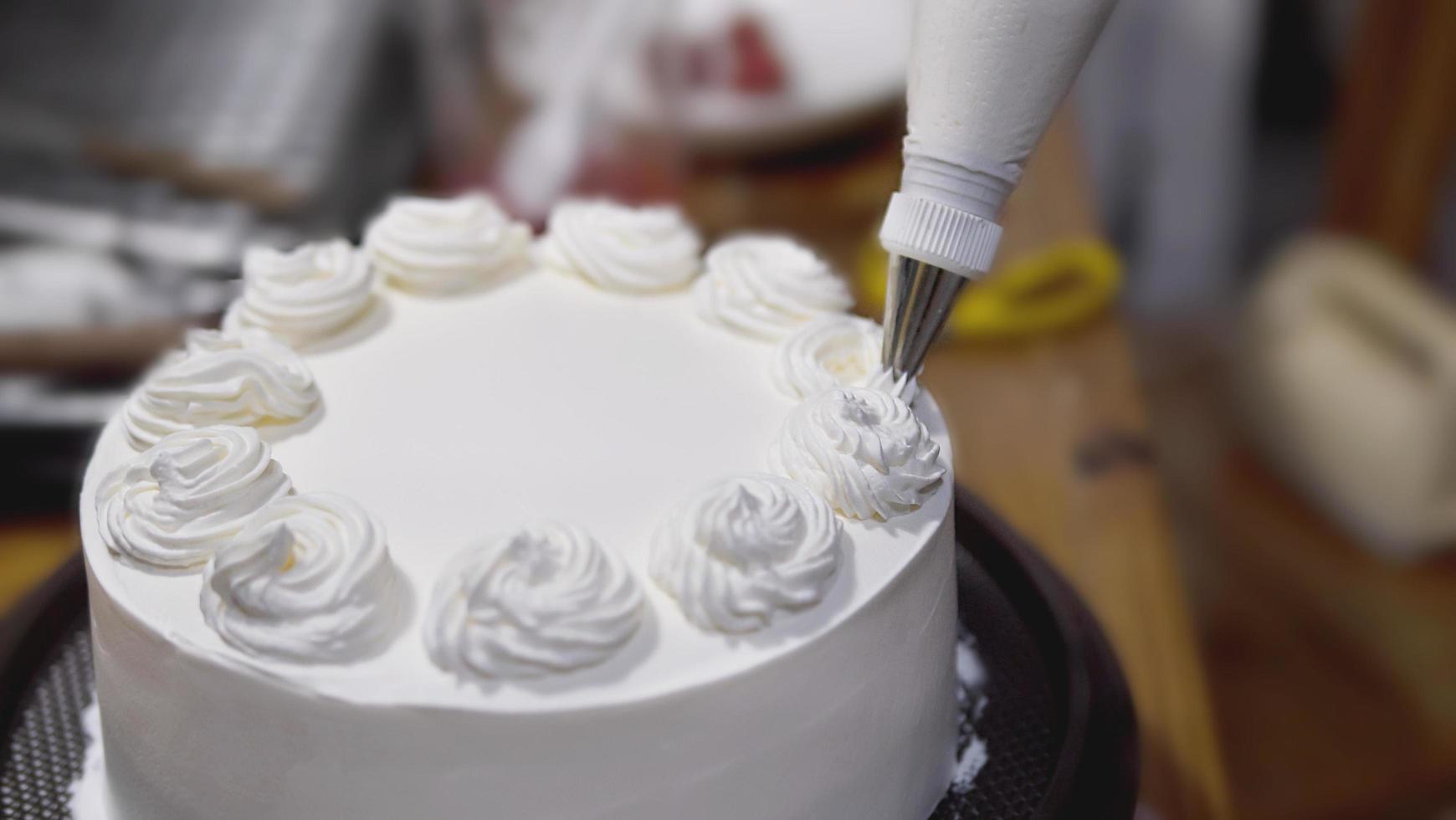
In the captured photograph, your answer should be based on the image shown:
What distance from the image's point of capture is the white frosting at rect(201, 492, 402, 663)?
31.0 inches

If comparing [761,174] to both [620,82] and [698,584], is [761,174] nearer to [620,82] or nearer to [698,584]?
[620,82]

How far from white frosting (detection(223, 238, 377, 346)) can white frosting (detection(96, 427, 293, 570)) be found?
0.54 ft

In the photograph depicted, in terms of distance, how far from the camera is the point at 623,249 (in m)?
1.12

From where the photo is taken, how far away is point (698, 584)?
812 mm

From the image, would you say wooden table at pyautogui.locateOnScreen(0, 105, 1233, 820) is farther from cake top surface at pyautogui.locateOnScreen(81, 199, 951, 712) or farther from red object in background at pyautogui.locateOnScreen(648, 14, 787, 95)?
cake top surface at pyautogui.locateOnScreen(81, 199, 951, 712)

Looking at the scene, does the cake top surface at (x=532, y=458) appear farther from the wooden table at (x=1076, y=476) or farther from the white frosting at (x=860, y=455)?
the wooden table at (x=1076, y=476)

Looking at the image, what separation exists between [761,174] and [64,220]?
3.17ft

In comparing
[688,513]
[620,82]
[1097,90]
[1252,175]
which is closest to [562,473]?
[688,513]

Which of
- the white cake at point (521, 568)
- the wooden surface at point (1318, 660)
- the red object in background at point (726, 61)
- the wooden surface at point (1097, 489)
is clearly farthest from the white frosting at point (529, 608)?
the wooden surface at point (1318, 660)

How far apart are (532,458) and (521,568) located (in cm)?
14

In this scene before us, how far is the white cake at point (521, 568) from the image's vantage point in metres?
0.78

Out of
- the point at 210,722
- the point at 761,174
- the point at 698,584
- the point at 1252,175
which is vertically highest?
the point at 698,584

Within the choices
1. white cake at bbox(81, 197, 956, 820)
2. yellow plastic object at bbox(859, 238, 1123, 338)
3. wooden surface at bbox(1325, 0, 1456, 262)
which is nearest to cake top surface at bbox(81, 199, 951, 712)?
white cake at bbox(81, 197, 956, 820)

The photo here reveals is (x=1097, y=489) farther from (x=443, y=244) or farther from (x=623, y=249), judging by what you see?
(x=443, y=244)
